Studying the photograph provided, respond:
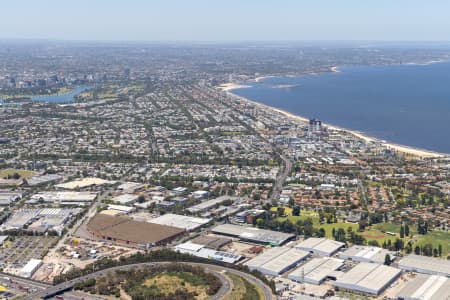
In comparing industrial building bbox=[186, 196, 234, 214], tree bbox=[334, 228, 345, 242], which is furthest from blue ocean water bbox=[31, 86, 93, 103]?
tree bbox=[334, 228, 345, 242]

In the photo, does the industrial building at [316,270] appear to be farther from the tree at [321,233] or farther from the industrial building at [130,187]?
the industrial building at [130,187]

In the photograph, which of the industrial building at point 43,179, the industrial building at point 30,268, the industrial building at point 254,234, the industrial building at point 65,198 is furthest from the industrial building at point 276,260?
the industrial building at point 43,179

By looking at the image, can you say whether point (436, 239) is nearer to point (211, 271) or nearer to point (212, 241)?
point (212, 241)

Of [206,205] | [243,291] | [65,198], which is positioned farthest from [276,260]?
[65,198]

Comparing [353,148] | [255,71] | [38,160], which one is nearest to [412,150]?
[353,148]

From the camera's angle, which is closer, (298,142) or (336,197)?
(336,197)

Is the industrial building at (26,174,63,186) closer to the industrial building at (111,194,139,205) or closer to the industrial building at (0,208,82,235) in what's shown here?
the industrial building at (0,208,82,235)

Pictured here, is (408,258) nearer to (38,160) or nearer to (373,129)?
(38,160)
